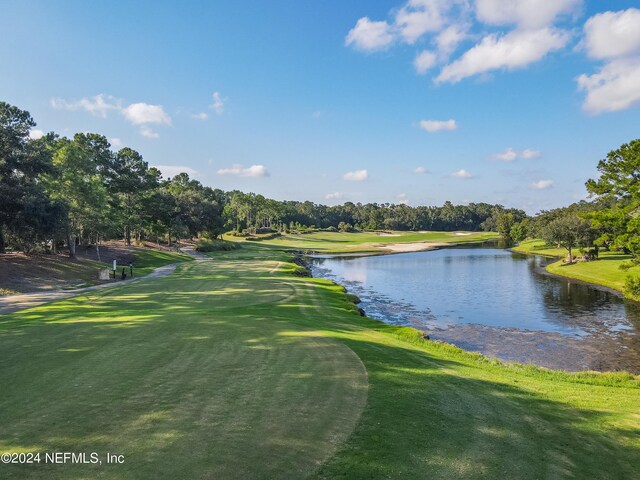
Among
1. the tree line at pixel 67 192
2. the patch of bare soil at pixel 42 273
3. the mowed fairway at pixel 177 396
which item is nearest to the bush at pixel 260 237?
the tree line at pixel 67 192

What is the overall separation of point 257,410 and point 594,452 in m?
6.56

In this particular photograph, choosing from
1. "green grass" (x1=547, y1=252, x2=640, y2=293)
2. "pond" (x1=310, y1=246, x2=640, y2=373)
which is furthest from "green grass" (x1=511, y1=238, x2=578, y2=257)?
"pond" (x1=310, y1=246, x2=640, y2=373)

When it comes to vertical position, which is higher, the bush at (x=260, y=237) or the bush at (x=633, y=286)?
the bush at (x=260, y=237)

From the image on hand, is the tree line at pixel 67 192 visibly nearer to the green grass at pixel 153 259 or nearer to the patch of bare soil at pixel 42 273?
the patch of bare soil at pixel 42 273

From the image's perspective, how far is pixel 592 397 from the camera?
1160 cm

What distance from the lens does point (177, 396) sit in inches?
333

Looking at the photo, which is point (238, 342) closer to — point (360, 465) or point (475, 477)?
point (360, 465)

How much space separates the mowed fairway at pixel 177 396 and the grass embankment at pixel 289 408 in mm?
35

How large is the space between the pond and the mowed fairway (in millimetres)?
Result: 14794

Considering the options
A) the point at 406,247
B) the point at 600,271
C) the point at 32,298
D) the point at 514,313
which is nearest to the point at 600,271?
the point at 600,271

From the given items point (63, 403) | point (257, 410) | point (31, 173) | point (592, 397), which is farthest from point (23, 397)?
point (31, 173)

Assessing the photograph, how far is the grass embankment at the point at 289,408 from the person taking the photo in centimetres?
636

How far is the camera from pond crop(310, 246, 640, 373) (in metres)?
23.0

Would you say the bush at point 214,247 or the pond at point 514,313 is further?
the bush at point 214,247
